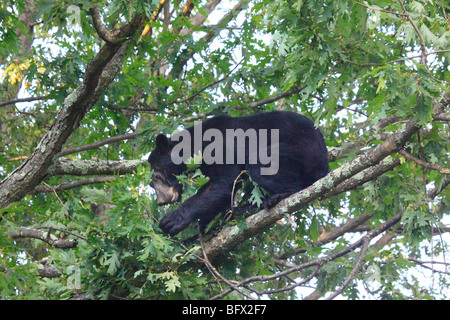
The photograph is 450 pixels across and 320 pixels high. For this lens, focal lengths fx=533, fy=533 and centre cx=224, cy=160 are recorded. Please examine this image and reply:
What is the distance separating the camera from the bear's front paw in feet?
19.0

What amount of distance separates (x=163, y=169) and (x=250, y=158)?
49.8 inches

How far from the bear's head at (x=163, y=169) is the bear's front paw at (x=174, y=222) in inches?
31.3

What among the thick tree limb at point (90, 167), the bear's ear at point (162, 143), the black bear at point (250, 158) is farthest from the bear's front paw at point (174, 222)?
the bear's ear at point (162, 143)

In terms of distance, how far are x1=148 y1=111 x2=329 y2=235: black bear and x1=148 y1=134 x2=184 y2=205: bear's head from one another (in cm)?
3

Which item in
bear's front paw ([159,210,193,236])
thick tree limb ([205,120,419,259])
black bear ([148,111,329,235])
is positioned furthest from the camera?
black bear ([148,111,329,235])

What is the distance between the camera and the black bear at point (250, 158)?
19.5 feet

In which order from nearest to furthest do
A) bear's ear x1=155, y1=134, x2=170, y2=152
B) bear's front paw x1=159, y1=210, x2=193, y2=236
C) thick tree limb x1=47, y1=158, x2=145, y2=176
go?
bear's front paw x1=159, y1=210, x2=193, y2=236 → thick tree limb x1=47, y1=158, x2=145, y2=176 → bear's ear x1=155, y1=134, x2=170, y2=152

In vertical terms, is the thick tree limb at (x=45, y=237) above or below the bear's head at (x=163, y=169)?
below

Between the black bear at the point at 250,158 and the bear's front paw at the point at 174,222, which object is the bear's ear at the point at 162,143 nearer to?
the black bear at the point at 250,158
